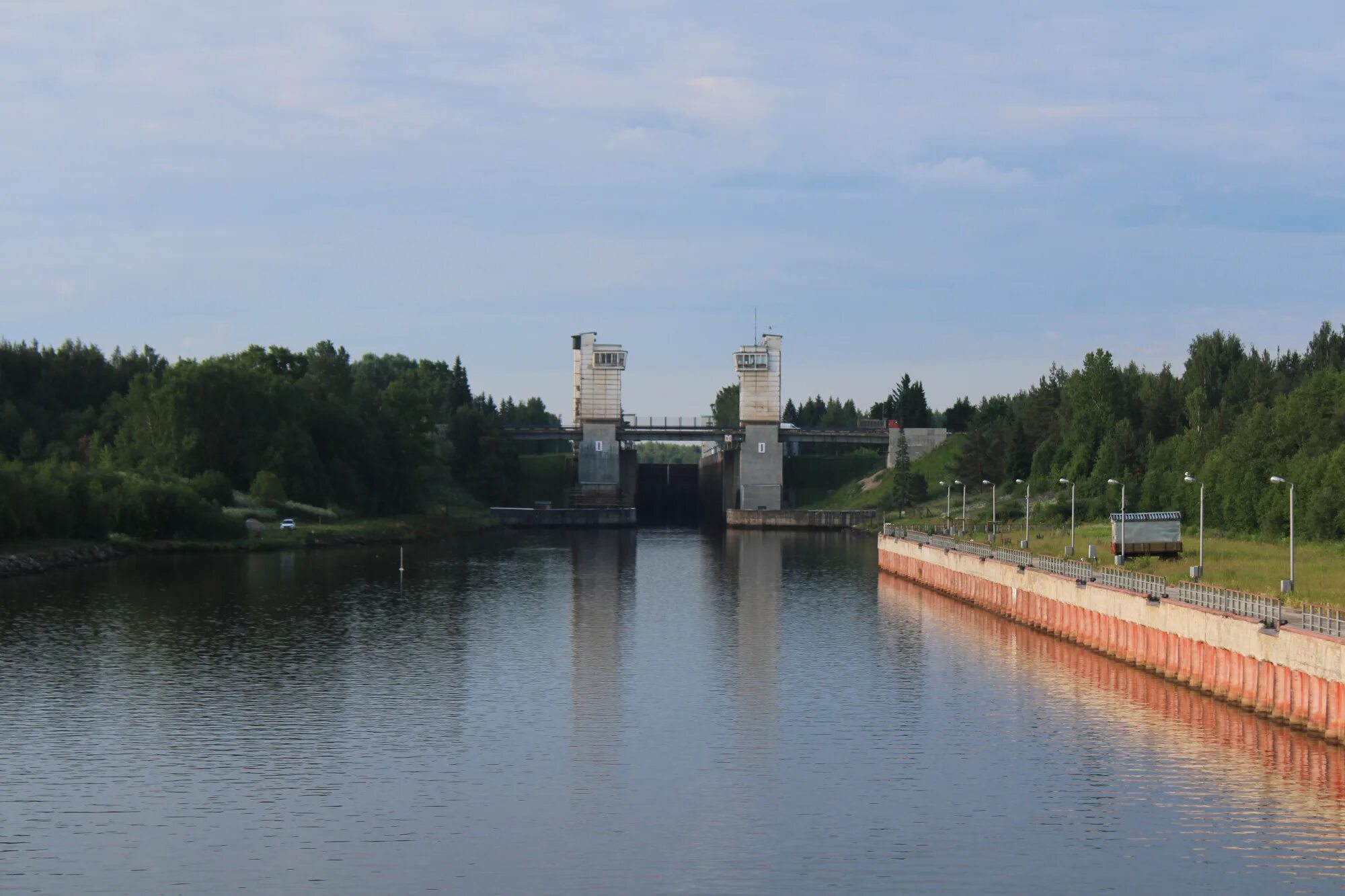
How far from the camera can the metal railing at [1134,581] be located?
6444 cm

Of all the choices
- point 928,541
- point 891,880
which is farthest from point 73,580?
point 891,880

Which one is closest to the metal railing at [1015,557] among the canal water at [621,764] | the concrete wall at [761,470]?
the canal water at [621,764]

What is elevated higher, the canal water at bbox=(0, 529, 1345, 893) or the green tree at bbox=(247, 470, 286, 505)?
the green tree at bbox=(247, 470, 286, 505)

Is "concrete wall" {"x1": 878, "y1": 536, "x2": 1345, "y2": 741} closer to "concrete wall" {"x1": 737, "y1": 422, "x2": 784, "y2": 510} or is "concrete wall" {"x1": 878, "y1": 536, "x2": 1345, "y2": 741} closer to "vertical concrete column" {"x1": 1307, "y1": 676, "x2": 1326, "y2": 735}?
"vertical concrete column" {"x1": 1307, "y1": 676, "x2": 1326, "y2": 735}

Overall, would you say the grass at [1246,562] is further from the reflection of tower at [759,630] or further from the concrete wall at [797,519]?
the concrete wall at [797,519]

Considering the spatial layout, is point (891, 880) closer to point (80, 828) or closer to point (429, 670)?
point (80, 828)

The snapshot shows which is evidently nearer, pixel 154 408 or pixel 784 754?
pixel 784 754

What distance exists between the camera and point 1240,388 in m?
156

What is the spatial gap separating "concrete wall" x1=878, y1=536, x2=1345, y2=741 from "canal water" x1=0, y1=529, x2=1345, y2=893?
1.00 meters

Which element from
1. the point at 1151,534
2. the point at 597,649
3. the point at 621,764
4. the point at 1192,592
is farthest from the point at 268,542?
the point at 621,764

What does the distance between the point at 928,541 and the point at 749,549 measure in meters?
36.4

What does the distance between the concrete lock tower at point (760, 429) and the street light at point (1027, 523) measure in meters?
33.9

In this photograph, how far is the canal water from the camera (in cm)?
3466

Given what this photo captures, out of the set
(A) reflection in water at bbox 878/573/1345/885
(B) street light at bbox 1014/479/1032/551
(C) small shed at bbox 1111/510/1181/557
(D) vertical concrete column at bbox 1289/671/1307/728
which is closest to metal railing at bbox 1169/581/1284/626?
(D) vertical concrete column at bbox 1289/671/1307/728
